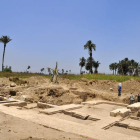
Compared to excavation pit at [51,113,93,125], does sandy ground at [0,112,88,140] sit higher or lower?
higher

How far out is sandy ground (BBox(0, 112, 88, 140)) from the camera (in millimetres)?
3904

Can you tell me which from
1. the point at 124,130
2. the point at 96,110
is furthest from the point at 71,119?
the point at 96,110

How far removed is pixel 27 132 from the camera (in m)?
4.36

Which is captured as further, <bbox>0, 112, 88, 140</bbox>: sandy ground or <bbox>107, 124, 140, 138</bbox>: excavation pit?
<bbox>107, 124, 140, 138</bbox>: excavation pit

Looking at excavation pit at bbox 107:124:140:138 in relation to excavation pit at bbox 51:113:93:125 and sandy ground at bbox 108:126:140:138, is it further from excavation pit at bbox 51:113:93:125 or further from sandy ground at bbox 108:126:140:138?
excavation pit at bbox 51:113:93:125

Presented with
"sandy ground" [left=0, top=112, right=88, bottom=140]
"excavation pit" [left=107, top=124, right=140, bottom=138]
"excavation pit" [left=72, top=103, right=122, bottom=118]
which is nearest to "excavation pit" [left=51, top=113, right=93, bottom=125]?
"excavation pit" [left=107, top=124, right=140, bottom=138]

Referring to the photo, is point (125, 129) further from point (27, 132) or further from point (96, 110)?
point (27, 132)

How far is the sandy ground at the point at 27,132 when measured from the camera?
3904 mm

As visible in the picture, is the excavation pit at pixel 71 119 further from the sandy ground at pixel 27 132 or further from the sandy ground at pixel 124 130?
the sandy ground at pixel 27 132

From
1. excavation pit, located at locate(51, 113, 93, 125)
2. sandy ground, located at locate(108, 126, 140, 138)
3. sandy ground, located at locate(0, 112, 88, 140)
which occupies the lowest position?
sandy ground, located at locate(108, 126, 140, 138)

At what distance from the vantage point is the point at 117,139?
13.8ft

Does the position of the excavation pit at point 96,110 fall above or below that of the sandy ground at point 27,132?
below

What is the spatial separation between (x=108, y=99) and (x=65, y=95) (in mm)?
3529

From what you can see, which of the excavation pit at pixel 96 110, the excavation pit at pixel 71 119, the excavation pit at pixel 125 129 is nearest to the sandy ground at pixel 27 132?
the excavation pit at pixel 71 119
